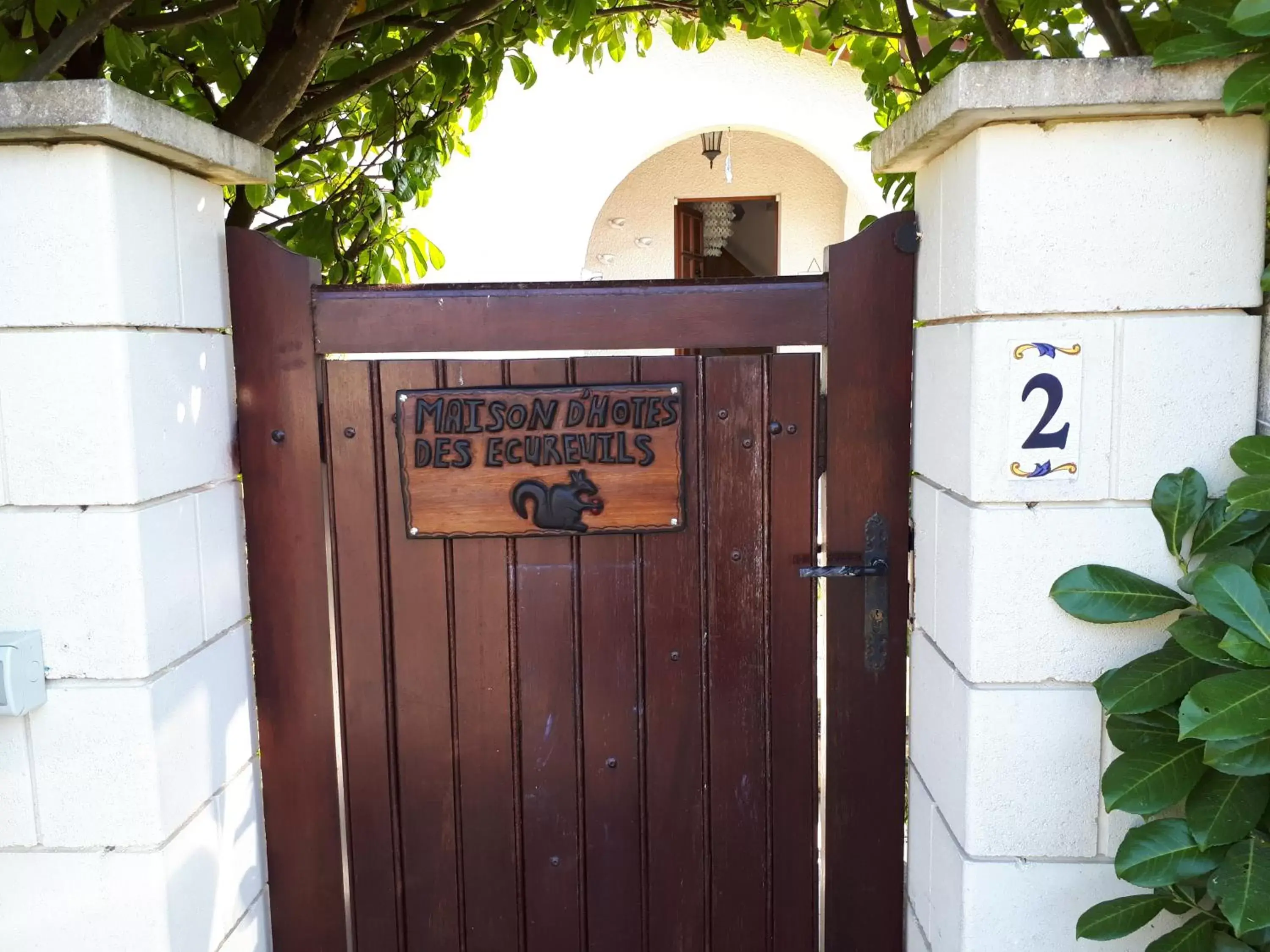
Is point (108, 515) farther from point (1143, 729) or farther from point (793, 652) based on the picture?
point (1143, 729)

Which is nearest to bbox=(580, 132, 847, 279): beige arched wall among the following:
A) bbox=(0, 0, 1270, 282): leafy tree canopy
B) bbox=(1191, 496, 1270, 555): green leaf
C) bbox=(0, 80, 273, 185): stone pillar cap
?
bbox=(0, 0, 1270, 282): leafy tree canopy

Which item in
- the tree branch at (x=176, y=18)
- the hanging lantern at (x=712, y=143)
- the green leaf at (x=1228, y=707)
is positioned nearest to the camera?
the green leaf at (x=1228, y=707)

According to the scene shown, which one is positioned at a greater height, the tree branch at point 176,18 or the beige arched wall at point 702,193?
the beige arched wall at point 702,193

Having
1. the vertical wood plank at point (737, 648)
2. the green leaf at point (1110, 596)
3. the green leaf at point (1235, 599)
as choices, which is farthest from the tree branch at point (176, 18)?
the green leaf at point (1235, 599)

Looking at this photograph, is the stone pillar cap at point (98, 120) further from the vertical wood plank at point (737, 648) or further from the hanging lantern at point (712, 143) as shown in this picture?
the hanging lantern at point (712, 143)

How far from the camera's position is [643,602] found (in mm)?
1713

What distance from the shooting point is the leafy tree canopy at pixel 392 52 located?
172 cm

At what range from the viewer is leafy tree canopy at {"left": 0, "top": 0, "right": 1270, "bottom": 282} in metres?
1.72

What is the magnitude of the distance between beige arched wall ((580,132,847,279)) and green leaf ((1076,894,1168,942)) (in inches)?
221

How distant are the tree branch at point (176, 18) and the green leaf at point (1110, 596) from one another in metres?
1.91

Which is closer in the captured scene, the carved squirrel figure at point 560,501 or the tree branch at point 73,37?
the tree branch at point 73,37

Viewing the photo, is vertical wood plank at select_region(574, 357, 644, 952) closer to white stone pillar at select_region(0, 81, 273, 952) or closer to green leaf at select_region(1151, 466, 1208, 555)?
white stone pillar at select_region(0, 81, 273, 952)

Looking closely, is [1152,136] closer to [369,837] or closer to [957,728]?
[957,728]

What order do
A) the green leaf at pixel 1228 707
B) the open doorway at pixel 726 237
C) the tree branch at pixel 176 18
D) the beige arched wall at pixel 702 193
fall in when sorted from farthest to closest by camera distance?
the open doorway at pixel 726 237
the beige arched wall at pixel 702 193
the tree branch at pixel 176 18
the green leaf at pixel 1228 707
